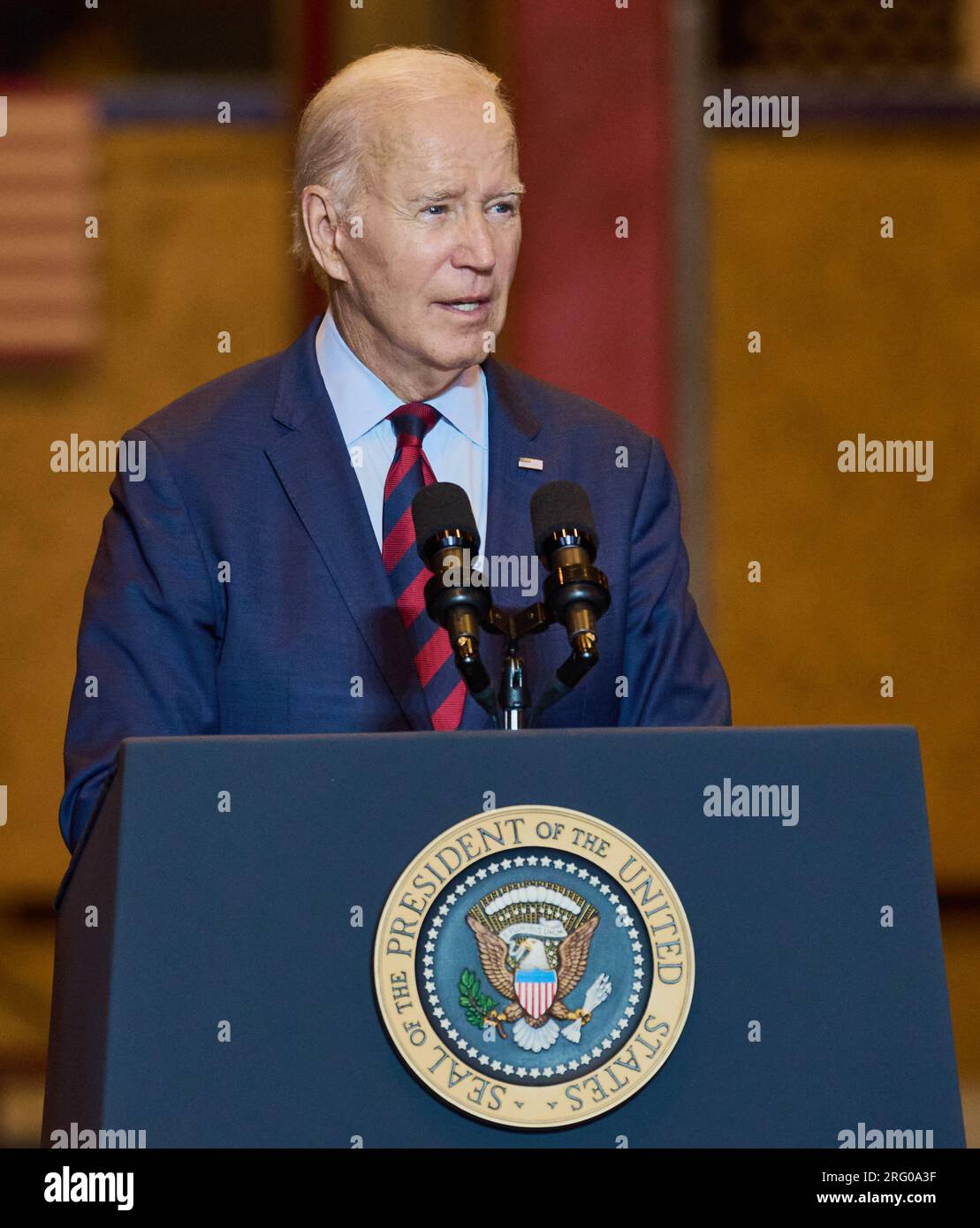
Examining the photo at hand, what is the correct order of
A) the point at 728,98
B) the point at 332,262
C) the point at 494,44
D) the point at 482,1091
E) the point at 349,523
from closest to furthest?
the point at 482,1091, the point at 349,523, the point at 332,262, the point at 494,44, the point at 728,98

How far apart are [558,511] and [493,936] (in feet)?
1.18

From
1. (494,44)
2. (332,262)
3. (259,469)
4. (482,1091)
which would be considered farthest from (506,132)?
(494,44)

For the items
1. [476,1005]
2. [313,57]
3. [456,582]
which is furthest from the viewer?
[313,57]

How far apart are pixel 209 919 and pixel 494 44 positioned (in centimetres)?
327

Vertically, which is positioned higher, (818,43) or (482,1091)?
(818,43)

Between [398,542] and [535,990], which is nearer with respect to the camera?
[535,990]

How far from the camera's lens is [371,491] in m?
2.04

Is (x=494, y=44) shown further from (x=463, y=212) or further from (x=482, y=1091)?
(x=482, y=1091)

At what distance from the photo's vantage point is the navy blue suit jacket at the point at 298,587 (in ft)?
6.23

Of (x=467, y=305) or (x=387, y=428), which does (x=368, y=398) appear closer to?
(x=387, y=428)

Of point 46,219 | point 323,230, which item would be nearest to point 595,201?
point 46,219

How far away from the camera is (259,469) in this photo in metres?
2.01

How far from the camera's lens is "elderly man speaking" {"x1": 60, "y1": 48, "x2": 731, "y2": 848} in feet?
6.26

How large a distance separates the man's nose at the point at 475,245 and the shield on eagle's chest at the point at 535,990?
0.84 meters
